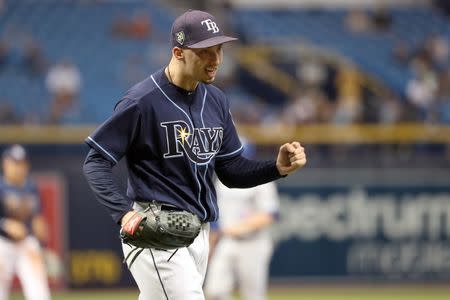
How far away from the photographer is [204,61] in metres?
5.50

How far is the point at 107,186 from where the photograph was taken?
17.6ft

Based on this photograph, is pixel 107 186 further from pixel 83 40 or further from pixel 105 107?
pixel 83 40

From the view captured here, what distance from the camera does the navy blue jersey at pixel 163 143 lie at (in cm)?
545

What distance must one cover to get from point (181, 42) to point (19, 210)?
5506 mm

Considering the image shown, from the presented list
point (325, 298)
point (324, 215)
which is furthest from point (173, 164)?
point (324, 215)

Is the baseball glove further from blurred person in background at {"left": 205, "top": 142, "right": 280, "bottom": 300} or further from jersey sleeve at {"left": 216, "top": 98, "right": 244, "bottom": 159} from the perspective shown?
blurred person in background at {"left": 205, "top": 142, "right": 280, "bottom": 300}

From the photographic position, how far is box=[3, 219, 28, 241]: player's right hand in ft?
34.2

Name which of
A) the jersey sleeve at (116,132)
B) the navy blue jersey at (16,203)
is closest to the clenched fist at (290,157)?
the jersey sleeve at (116,132)

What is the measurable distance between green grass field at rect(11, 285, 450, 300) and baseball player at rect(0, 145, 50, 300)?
364 centimetres

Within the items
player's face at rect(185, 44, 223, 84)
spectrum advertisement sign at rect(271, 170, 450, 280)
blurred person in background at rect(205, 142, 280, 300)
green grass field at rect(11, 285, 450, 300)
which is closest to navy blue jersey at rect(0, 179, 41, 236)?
blurred person in background at rect(205, 142, 280, 300)

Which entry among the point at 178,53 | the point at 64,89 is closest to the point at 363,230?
the point at 64,89

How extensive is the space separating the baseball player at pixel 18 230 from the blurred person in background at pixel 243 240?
6.11 feet

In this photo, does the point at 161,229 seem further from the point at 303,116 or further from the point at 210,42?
the point at 303,116

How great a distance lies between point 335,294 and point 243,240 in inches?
177
